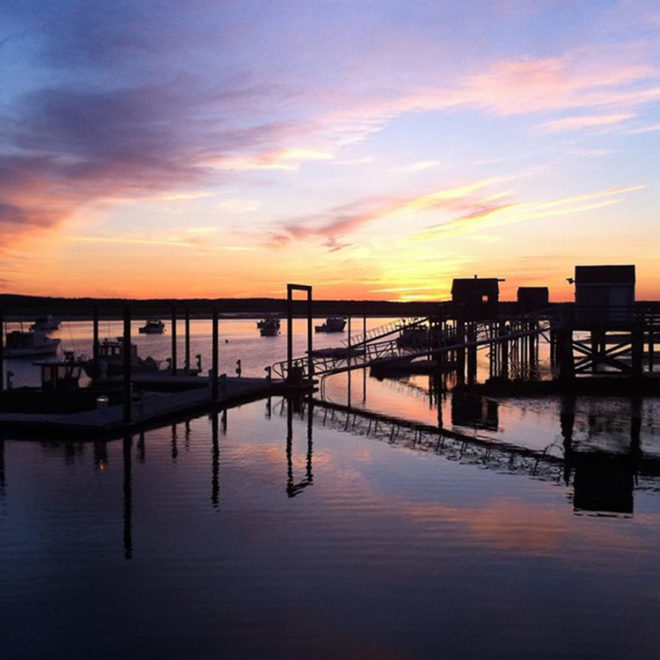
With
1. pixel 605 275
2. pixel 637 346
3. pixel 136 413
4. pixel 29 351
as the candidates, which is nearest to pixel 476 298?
pixel 605 275

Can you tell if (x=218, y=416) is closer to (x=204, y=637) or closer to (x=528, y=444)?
(x=528, y=444)

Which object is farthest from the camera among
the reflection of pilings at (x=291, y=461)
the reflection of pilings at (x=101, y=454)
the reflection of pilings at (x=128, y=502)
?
the reflection of pilings at (x=101, y=454)

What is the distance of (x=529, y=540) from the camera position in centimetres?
1341

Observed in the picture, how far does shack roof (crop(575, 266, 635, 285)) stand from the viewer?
40.8m

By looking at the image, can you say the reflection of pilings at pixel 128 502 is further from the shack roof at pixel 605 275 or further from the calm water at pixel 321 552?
the shack roof at pixel 605 275

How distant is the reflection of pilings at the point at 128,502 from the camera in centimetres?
1295

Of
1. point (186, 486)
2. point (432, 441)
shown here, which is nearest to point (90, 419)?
point (186, 486)

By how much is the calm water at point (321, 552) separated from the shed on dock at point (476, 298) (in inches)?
1128

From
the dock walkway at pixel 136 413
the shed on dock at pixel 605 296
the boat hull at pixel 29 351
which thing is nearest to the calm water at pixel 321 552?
the dock walkway at pixel 136 413

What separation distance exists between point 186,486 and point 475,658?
10.8 metres

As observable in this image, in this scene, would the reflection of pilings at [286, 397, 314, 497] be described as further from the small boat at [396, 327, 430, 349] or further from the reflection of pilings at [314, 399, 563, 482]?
the small boat at [396, 327, 430, 349]

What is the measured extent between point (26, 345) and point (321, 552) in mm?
81834

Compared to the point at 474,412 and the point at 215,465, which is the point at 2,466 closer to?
the point at 215,465

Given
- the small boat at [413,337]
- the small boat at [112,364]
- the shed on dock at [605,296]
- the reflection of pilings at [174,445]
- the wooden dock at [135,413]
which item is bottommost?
the reflection of pilings at [174,445]
